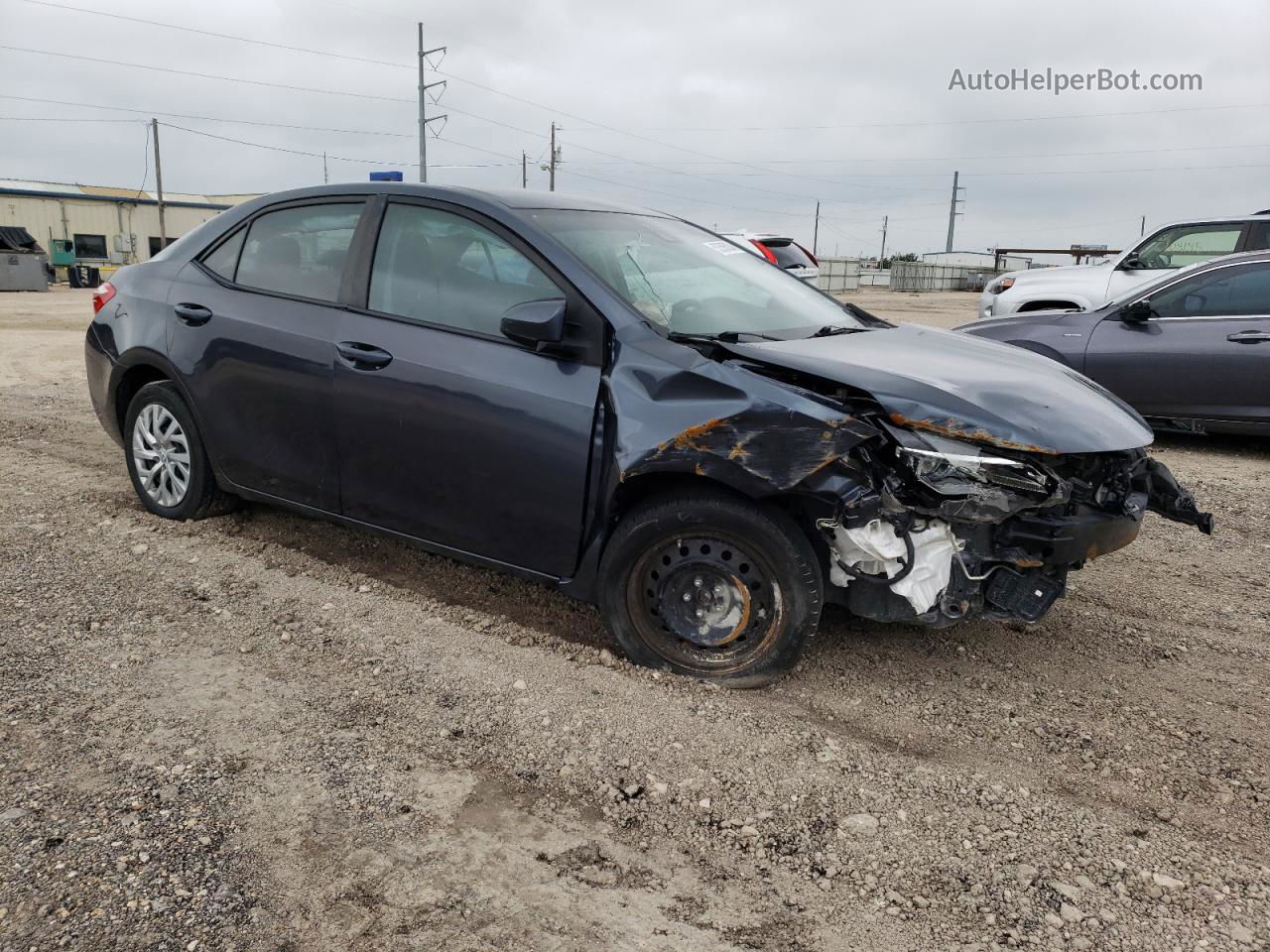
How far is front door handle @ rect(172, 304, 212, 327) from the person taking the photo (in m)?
4.49

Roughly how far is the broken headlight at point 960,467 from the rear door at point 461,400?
3.55 feet

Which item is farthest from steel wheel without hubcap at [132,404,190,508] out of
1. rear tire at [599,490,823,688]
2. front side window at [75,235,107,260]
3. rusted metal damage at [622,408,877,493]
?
front side window at [75,235,107,260]

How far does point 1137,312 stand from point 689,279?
16.3 ft

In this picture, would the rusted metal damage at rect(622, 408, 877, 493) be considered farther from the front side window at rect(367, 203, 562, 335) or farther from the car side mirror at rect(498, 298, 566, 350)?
the front side window at rect(367, 203, 562, 335)

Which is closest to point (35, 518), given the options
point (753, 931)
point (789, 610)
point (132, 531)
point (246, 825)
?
point (132, 531)

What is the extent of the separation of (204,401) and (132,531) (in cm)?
85

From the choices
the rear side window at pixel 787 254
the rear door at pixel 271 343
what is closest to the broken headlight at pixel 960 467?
the rear door at pixel 271 343

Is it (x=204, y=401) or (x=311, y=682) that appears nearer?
(x=311, y=682)

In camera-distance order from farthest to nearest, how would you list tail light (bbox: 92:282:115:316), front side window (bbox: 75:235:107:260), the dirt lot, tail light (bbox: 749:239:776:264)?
front side window (bbox: 75:235:107:260) < tail light (bbox: 749:239:776:264) < tail light (bbox: 92:282:115:316) < the dirt lot

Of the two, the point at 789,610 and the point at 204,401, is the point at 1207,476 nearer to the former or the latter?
the point at 789,610

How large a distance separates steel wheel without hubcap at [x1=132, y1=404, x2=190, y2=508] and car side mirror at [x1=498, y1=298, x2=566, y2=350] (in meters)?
2.18

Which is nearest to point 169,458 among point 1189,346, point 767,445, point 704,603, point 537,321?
point 537,321

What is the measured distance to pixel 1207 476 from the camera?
6637 millimetres

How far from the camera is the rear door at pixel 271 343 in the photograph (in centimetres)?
407
